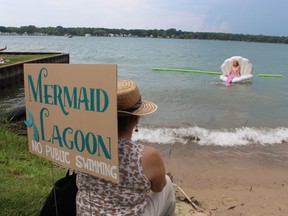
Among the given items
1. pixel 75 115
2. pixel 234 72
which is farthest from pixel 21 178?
pixel 234 72

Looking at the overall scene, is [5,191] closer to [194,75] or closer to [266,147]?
[266,147]

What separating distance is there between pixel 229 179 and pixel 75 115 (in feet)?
12.9

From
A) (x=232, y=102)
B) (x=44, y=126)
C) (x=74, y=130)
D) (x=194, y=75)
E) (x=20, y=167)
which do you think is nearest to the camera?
(x=74, y=130)

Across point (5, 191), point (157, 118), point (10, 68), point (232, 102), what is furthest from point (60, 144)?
point (10, 68)

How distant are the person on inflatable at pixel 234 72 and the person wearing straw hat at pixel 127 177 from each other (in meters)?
16.5

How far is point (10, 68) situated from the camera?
15.6m

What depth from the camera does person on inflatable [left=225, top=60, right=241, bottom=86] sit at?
58.6ft

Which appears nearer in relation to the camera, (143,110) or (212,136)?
(143,110)

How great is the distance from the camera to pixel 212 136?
781 cm

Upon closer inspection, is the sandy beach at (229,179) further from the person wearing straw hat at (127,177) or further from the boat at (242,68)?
the boat at (242,68)

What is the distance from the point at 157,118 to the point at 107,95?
8121 mm

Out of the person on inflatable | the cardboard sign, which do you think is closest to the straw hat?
the cardboard sign

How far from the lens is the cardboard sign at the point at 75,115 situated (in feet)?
5.56

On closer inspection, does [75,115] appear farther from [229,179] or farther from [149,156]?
[229,179]
